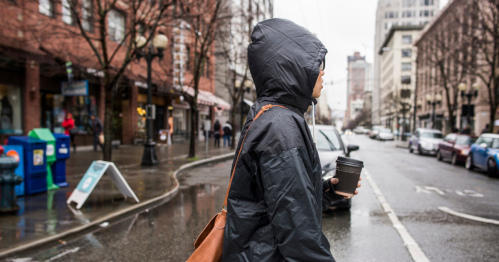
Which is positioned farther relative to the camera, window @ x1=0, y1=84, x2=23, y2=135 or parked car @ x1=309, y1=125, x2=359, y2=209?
window @ x1=0, y1=84, x2=23, y2=135

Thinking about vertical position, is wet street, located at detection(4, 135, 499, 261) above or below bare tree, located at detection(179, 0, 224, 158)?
below

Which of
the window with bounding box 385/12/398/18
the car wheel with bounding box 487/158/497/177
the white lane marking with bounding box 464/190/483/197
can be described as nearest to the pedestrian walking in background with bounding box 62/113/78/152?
the white lane marking with bounding box 464/190/483/197

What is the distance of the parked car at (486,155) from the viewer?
11.8 m

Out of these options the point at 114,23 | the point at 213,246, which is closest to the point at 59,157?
the point at 213,246

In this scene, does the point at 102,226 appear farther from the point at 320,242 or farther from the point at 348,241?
the point at 320,242

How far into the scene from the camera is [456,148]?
50.9ft

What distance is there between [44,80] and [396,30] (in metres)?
84.5

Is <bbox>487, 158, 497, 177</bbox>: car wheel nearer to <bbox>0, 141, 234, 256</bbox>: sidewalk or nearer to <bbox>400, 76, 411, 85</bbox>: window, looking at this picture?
<bbox>0, 141, 234, 256</bbox>: sidewalk

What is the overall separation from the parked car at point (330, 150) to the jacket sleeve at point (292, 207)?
491 centimetres

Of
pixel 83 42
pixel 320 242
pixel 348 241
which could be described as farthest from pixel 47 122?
pixel 320 242

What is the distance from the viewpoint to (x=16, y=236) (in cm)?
468

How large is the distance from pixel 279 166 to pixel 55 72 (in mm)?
14190

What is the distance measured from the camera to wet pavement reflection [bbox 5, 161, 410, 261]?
167 inches

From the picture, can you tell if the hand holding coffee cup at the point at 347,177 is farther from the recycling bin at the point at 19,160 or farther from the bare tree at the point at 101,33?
the bare tree at the point at 101,33
